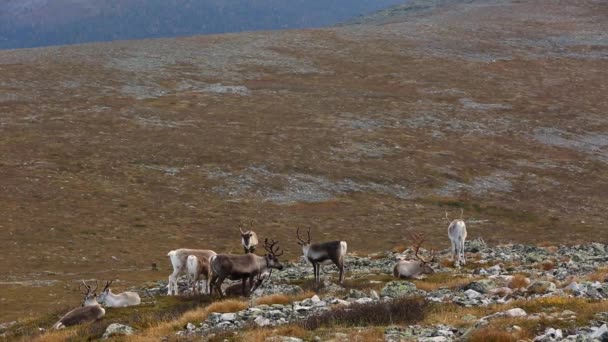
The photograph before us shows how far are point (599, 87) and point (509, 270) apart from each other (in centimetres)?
9310

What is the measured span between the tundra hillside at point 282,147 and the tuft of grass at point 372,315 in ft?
56.8

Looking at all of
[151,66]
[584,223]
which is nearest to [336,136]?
[584,223]

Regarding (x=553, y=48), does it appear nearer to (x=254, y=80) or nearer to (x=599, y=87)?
(x=599, y=87)

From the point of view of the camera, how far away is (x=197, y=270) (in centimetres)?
2730

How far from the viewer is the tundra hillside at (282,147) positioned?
5062 centimetres

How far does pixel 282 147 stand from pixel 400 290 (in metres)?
52.8

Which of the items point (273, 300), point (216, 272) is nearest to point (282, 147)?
point (216, 272)

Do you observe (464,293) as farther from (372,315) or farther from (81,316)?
(81,316)

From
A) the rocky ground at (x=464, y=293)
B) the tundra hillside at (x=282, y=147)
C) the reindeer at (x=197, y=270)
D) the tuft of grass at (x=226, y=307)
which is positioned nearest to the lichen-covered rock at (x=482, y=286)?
the rocky ground at (x=464, y=293)

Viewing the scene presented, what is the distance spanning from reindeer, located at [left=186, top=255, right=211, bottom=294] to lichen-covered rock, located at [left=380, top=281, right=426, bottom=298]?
24.0 ft

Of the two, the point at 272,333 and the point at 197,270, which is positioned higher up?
the point at 272,333

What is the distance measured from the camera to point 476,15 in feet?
550

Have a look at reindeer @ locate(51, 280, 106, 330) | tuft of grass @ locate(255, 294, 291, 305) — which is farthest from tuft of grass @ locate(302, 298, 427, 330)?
reindeer @ locate(51, 280, 106, 330)

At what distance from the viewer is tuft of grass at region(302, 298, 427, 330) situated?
18156 mm
